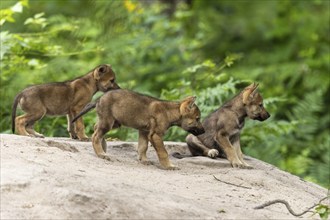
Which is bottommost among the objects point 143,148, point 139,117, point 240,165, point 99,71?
point 240,165

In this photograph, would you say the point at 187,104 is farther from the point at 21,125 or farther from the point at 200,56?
the point at 200,56

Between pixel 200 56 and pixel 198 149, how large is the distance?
9981 millimetres

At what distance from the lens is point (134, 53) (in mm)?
16656

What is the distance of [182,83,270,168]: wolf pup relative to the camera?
9.85 m


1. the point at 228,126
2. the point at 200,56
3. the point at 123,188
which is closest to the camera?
the point at 123,188

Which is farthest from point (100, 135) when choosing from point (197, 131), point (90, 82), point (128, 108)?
point (90, 82)

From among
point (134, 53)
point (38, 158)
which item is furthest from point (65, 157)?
point (134, 53)

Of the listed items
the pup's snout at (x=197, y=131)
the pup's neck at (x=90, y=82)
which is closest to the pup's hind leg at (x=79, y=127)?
the pup's neck at (x=90, y=82)

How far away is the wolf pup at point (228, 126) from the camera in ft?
32.3

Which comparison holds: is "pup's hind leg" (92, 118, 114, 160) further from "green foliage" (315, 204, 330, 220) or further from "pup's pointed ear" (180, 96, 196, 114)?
"green foliage" (315, 204, 330, 220)

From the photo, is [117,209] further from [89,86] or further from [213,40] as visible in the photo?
[213,40]

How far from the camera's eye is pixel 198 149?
1016 cm

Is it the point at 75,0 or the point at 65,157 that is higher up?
the point at 75,0

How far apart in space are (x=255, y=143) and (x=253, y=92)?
318 cm
